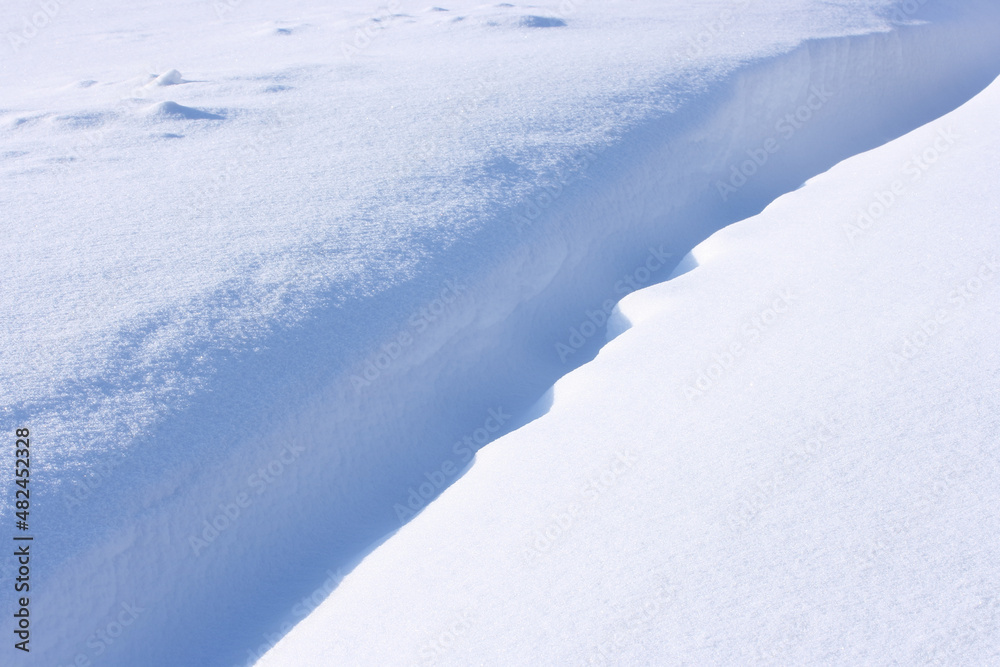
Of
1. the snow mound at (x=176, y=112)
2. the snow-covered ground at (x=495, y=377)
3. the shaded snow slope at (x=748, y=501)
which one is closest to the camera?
the shaded snow slope at (x=748, y=501)

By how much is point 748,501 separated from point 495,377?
4.06 feet

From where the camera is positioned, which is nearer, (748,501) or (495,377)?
(748,501)

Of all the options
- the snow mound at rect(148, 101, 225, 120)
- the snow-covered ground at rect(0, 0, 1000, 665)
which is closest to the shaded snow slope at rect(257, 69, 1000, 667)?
the snow-covered ground at rect(0, 0, 1000, 665)

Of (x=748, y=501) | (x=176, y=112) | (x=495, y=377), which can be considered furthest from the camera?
(x=176, y=112)

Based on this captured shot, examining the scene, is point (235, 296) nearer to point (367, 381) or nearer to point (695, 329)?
point (367, 381)

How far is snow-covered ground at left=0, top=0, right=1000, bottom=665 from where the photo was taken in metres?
1.50

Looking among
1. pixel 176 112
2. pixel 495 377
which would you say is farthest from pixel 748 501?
pixel 176 112

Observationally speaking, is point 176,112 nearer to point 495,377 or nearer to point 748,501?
point 495,377

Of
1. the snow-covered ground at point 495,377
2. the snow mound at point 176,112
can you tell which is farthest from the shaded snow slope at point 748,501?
the snow mound at point 176,112

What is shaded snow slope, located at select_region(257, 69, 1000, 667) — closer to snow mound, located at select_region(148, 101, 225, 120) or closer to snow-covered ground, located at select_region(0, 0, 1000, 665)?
snow-covered ground, located at select_region(0, 0, 1000, 665)

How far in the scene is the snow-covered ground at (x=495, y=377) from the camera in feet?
4.91

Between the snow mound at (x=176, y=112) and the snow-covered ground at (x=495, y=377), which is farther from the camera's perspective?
the snow mound at (x=176, y=112)

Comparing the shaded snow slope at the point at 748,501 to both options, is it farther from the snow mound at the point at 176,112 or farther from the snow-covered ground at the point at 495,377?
the snow mound at the point at 176,112

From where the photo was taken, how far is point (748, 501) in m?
1.62
